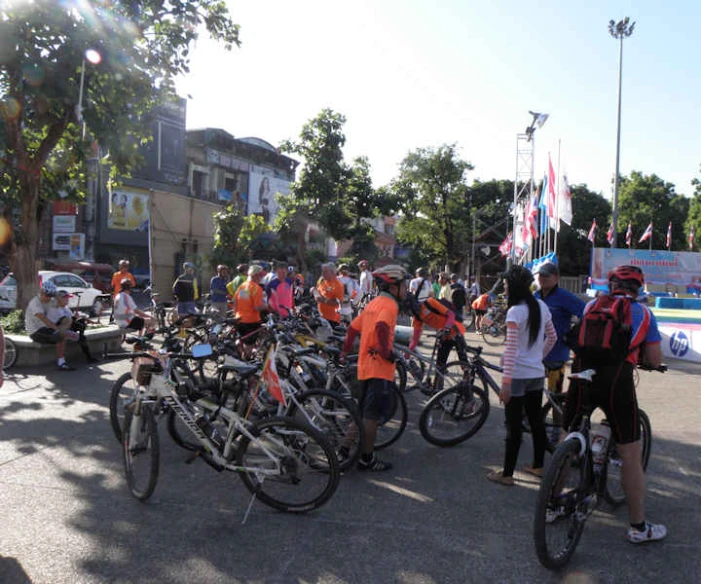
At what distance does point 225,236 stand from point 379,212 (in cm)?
842

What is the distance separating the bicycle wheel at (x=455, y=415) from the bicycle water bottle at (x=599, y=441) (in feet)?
6.28

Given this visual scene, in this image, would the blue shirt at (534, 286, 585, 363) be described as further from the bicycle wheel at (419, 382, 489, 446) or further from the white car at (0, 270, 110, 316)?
the white car at (0, 270, 110, 316)

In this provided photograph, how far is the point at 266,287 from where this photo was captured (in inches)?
361

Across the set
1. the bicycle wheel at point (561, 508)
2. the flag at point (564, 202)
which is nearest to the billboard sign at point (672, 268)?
the flag at point (564, 202)

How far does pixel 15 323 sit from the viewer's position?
10359 mm

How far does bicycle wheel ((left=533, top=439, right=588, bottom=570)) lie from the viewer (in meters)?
3.13

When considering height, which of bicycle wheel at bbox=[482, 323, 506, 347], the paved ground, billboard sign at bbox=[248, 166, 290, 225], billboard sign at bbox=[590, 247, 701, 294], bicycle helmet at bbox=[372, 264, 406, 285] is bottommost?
the paved ground

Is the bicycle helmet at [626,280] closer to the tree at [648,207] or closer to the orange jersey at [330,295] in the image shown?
the orange jersey at [330,295]

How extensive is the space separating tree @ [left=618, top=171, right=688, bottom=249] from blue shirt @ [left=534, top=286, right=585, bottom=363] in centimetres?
4689

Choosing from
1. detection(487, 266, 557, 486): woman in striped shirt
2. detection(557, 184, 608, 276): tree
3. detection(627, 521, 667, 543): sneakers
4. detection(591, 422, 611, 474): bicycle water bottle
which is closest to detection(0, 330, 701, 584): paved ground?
detection(627, 521, 667, 543): sneakers

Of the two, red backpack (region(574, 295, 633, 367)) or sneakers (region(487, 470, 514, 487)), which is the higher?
Result: red backpack (region(574, 295, 633, 367))

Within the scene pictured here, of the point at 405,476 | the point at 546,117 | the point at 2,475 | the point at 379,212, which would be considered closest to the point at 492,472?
the point at 405,476

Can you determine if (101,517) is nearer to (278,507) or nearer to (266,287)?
(278,507)

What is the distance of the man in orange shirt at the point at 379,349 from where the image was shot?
455cm
